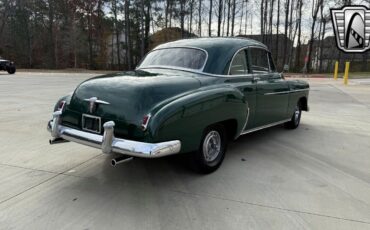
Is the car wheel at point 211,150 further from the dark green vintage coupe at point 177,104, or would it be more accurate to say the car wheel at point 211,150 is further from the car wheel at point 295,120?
the car wheel at point 295,120

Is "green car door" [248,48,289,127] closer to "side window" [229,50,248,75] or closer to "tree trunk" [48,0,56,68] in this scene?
"side window" [229,50,248,75]

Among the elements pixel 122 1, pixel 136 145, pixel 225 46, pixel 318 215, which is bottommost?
pixel 318 215

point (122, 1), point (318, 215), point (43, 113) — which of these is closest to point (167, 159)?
point (318, 215)

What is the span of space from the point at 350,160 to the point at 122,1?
3980 cm

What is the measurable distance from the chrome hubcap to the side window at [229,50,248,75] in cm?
97

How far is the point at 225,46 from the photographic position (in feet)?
16.2

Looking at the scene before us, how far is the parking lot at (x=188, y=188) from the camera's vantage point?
3.21 metres

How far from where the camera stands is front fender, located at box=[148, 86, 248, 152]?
11.6 feet

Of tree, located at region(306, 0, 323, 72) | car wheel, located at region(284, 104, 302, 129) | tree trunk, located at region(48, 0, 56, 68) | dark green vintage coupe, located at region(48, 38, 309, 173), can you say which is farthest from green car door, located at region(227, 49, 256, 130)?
tree trunk, located at region(48, 0, 56, 68)

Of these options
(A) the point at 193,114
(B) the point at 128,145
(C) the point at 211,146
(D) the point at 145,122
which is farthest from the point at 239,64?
(B) the point at 128,145

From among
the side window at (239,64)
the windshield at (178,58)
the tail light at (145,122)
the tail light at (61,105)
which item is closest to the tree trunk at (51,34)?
the windshield at (178,58)

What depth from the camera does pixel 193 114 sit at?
384 cm

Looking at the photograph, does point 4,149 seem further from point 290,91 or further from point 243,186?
point 290,91

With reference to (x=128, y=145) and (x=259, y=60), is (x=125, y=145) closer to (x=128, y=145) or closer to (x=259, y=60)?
(x=128, y=145)
